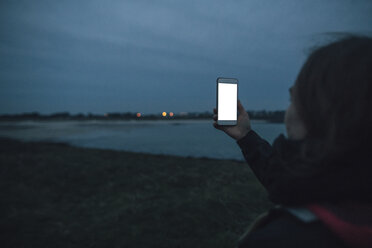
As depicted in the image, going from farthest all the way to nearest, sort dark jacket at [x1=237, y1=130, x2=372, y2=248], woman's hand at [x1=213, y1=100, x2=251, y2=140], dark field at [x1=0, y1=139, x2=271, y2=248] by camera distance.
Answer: dark field at [x1=0, y1=139, x2=271, y2=248] → woman's hand at [x1=213, y1=100, x2=251, y2=140] → dark jacket at [x1=237, y1=130, x2=372, y2=248]

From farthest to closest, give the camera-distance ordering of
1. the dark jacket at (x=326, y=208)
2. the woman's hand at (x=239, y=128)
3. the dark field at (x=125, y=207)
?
the dark field at (x=125, y=207)
the woman's hand at (x=239, y=128)
the dark jacket at (x=326, y=208)

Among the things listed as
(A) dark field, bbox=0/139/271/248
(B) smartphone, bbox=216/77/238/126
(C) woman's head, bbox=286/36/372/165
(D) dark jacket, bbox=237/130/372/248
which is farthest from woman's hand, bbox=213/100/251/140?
(A) dark field, bbox=0/139/271/248

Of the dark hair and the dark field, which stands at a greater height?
the dark hair

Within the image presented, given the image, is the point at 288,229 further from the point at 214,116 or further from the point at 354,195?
the point at 214,116

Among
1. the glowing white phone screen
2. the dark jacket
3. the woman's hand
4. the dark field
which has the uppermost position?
the glowing white phone screen

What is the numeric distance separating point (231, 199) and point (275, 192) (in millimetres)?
6991

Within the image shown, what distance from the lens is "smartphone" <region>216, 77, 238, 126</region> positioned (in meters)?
2.21

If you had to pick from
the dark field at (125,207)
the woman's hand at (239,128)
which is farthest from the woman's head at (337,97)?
the dark field at (125,207)

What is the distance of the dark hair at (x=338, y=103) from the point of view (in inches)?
36.0

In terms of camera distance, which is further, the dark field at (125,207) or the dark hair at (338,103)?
the dark field at (125,207)

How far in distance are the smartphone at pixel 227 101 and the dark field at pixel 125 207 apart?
3.96m

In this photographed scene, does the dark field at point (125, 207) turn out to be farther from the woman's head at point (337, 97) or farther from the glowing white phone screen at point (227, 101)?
the woman's head at point (337, 97)

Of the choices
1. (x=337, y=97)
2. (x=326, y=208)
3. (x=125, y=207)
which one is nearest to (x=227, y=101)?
(x=337, y=97)

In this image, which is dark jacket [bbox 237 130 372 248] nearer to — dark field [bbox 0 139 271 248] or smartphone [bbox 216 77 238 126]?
smartphone [bbox 216 77 238 126]
